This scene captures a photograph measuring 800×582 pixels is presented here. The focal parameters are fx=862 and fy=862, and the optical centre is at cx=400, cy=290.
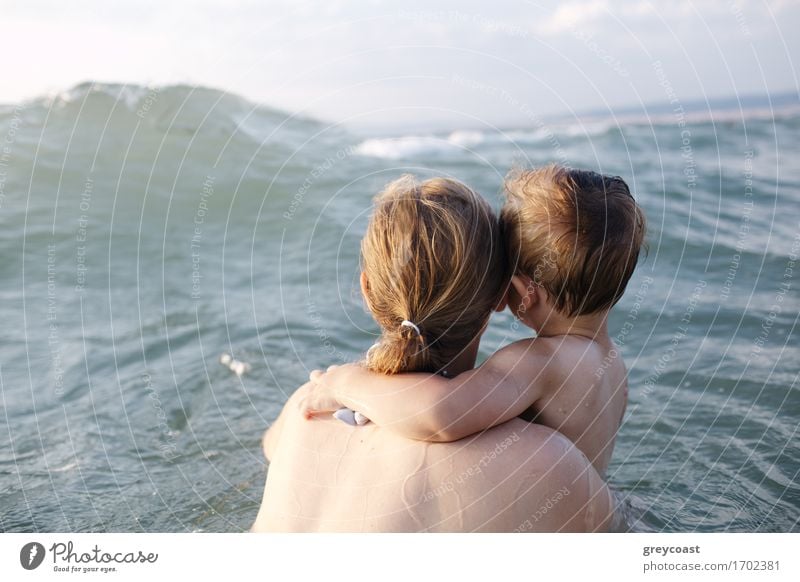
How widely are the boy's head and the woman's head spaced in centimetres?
10

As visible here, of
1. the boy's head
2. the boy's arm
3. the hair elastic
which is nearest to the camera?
the boy's arm

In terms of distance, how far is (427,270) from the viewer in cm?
204

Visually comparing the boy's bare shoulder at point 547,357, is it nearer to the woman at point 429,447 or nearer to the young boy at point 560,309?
the young boy at point 560,309

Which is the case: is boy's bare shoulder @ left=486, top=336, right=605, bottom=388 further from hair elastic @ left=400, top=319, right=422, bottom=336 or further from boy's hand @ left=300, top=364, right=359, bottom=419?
boy's hand @ left=300, top=364, right=359, bottom=419

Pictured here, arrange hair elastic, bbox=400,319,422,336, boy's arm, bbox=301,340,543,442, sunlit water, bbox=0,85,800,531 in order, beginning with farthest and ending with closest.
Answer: sunlit water, bbox=0,85,800,531 → hair elastic, bbox=400,319,422,336 → boy's arm, bbox=301,340,543,442

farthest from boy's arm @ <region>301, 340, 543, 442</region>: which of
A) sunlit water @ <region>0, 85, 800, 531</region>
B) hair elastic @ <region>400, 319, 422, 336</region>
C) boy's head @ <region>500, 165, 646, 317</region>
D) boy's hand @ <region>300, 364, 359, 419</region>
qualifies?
sunlit water @ <region>0, 85, 800, 531</region>

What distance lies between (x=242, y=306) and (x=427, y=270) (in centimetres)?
295

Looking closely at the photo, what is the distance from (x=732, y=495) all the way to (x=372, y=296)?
160 centimetres

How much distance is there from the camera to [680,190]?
6.70 meters

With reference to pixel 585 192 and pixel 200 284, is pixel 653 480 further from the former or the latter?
pixel 200 284

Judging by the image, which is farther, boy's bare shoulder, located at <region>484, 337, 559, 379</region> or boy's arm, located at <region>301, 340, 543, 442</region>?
boy's bare shoulder, located at <region>484, 337, 559, 379</region>

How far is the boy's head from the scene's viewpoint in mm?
2227

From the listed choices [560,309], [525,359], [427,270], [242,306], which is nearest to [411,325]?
[427,270]
